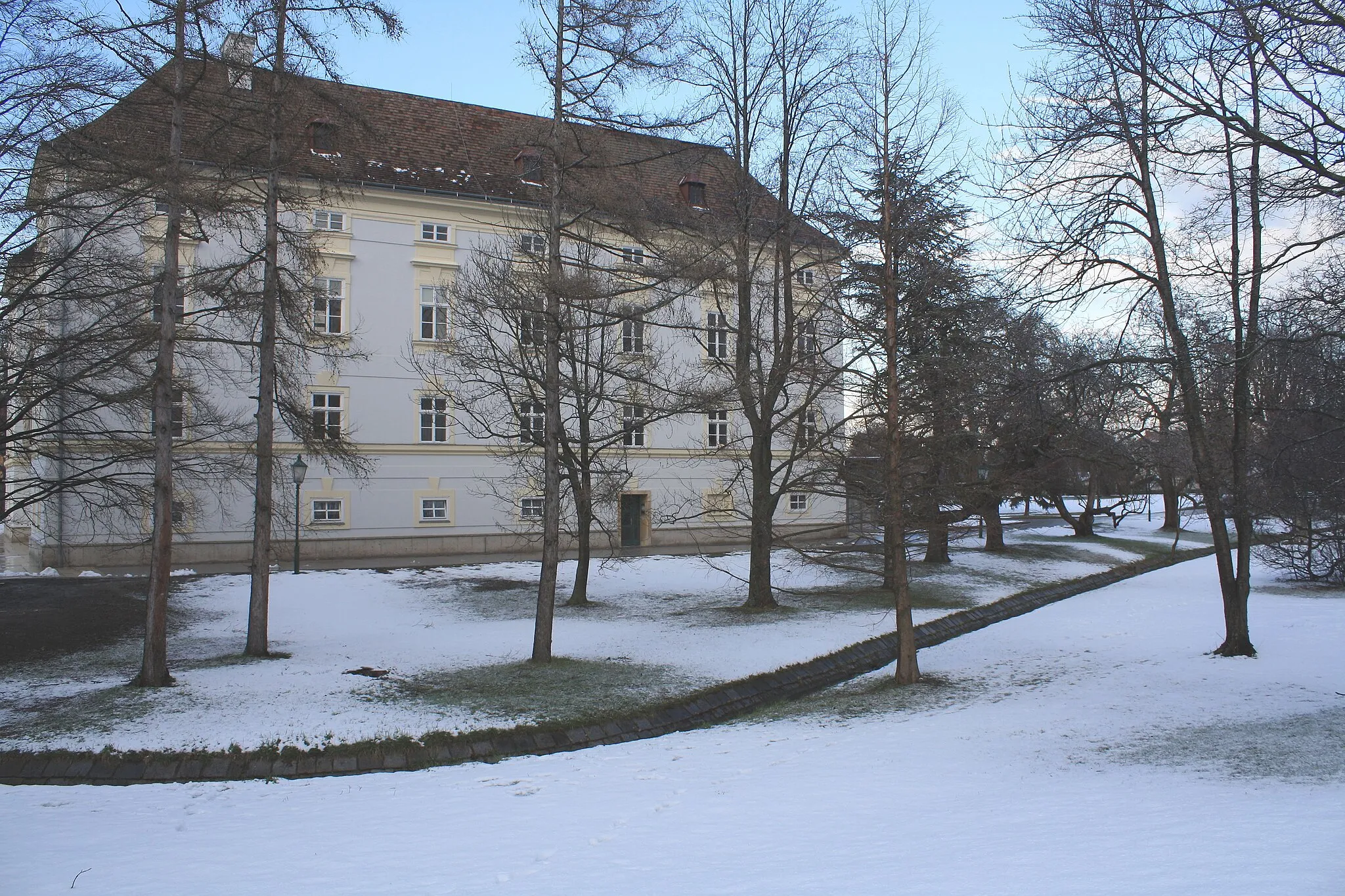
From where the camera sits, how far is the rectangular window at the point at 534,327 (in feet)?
43.9

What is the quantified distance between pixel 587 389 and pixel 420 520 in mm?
16246

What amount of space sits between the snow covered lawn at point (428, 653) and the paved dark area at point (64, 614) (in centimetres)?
69

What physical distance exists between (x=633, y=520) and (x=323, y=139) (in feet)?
74.6

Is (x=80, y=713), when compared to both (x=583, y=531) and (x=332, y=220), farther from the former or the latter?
(x=332, y=220)

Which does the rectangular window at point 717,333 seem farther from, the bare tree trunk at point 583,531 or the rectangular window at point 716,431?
the rectangular window at point 716,431

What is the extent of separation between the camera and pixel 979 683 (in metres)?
13.4

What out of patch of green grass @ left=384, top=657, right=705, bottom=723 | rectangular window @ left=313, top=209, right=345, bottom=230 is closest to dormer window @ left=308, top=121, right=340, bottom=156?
patch of green grass @ left=384, top=657, right=705, bottom=723

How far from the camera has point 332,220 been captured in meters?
30.4

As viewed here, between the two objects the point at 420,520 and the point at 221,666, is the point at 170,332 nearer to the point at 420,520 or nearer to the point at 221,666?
the point at 221,666

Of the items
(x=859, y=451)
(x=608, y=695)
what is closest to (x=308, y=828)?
(x=608, y=695)

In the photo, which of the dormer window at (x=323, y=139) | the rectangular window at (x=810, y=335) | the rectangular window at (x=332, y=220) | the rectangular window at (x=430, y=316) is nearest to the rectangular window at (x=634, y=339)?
the rectangular window at (x=810, y=335)

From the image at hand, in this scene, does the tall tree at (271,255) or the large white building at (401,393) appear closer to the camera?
the tall tree at (271,255)

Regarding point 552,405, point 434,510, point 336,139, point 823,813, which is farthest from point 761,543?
point 434,510

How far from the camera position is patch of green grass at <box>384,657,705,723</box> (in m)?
11.6
